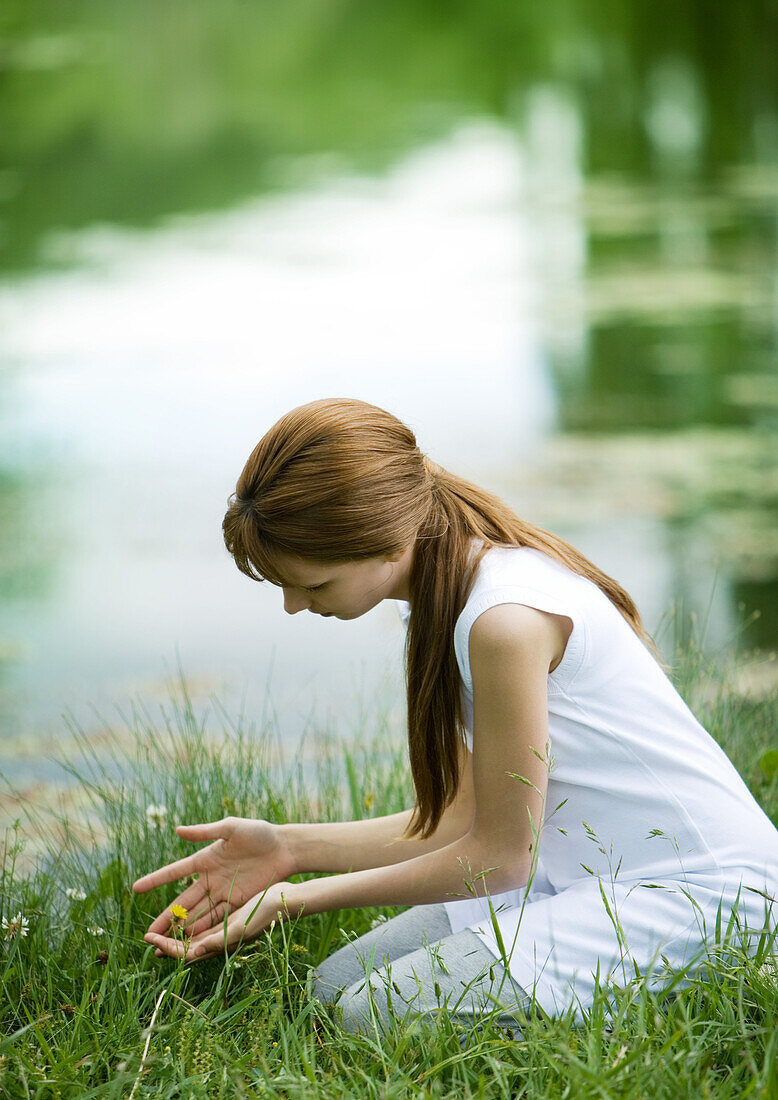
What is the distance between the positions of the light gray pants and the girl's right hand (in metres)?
0.15

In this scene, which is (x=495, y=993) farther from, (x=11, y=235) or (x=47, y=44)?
(x=47, y=44)

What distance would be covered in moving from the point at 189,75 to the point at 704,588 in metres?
4.58

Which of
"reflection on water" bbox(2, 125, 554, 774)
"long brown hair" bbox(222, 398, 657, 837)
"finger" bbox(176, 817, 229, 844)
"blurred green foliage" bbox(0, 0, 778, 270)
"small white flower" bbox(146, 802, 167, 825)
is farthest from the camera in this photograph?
"blurred green foliage" bbox(0, 0, 778, 270)

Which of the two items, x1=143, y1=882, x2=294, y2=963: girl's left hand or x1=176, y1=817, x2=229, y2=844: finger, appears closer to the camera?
x1=143, y1=882, x2=294, y2=963: girl's left hand

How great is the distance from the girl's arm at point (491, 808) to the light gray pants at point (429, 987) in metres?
0.07

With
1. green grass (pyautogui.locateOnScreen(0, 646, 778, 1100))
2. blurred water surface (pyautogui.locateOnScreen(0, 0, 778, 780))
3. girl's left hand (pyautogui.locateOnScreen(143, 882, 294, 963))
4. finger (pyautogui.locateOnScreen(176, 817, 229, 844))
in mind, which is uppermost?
blurred water surface (pyautogui.locateOnScreen(0, 0, 778, 780))

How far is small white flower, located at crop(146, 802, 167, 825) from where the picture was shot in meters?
1.94

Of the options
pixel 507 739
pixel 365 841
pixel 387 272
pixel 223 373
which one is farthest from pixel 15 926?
pixel 387 272

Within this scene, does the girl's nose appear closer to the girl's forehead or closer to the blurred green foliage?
the girl's forehead

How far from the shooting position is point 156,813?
1940 millimetres

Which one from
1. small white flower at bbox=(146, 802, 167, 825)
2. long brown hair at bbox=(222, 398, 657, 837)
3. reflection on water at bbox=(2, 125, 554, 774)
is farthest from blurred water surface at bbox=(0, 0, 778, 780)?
long brown hair at bbox=(222, 398, 657, 837)

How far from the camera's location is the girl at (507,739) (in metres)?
1.34

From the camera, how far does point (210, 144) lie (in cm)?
729

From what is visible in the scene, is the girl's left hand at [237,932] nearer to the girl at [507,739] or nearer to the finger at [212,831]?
the girl at [507,739]
